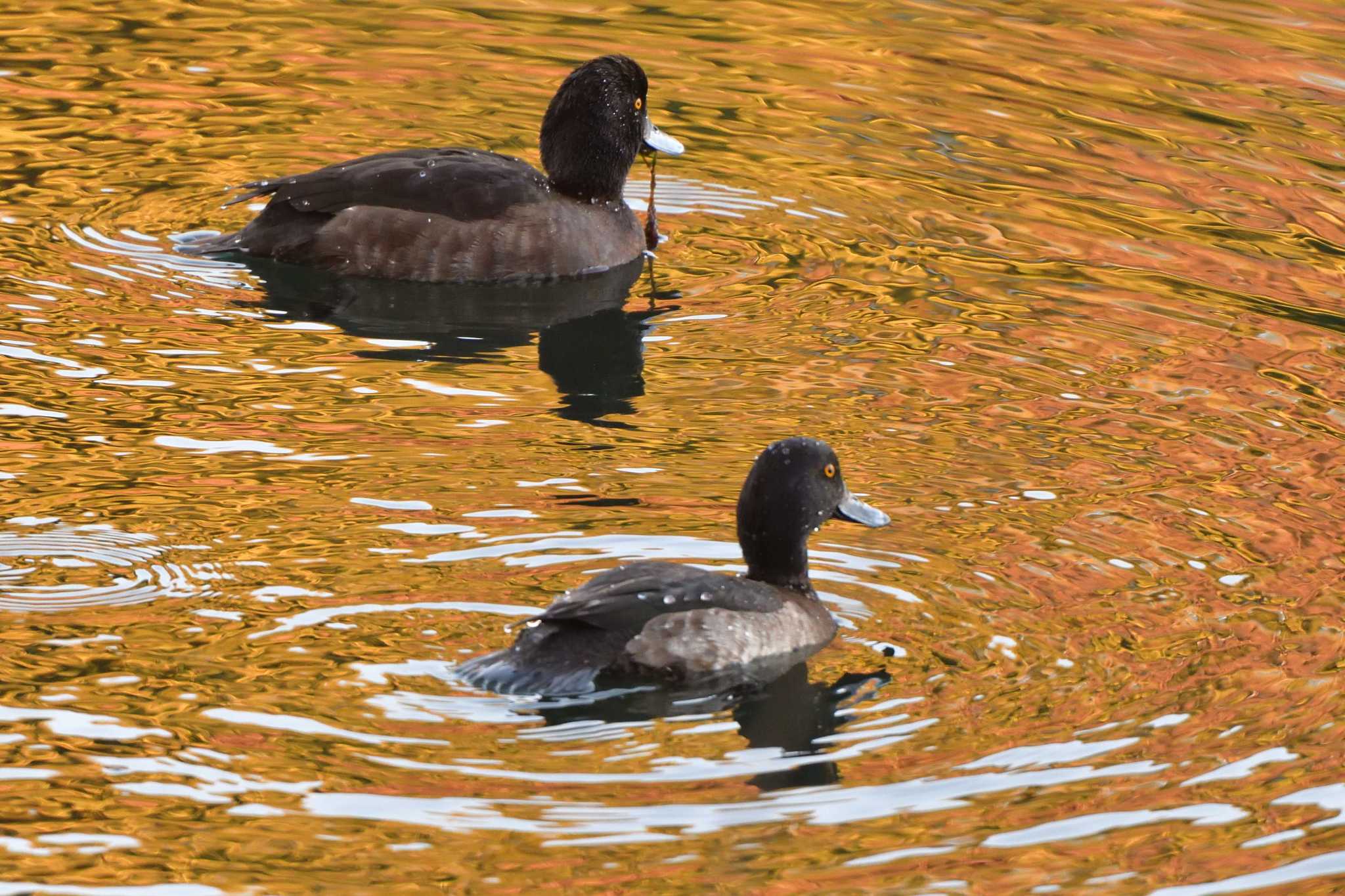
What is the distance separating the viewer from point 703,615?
8.23 metres

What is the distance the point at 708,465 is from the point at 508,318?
2.84 meters

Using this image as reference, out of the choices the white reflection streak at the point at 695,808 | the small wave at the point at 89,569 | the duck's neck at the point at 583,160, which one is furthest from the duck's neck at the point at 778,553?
the duck's neck at the point at 583,160

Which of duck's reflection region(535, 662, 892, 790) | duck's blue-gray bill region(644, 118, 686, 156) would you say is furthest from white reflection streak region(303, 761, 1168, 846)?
duck's blue-gray bill region(644, 118, 686, 156)

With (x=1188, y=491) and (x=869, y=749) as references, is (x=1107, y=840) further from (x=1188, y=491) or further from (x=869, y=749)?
(x=1188, y=491)

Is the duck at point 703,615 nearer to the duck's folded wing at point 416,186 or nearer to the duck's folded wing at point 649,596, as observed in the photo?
the duck's folded wing at point 649,596

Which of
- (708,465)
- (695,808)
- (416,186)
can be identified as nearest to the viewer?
(695,808)

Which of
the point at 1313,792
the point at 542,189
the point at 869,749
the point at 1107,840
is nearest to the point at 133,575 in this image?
the point at 869,749

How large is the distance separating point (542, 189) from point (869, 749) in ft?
21.1

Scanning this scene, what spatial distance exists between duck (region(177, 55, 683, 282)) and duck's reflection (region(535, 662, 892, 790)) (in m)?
5.35

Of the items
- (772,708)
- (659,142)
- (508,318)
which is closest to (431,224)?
(508,318)

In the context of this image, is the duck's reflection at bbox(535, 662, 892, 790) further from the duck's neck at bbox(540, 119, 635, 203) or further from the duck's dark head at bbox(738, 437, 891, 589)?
the duck's neck at bbox(540, 119, 635, 203)

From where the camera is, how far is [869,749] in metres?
7.66

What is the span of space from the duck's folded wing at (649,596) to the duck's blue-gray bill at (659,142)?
6020 mm

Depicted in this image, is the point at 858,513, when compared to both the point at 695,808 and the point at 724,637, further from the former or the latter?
the point at 695,808
